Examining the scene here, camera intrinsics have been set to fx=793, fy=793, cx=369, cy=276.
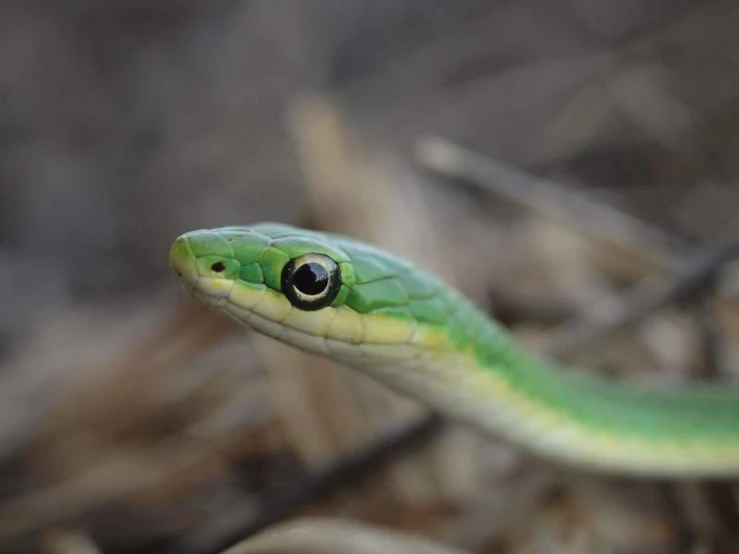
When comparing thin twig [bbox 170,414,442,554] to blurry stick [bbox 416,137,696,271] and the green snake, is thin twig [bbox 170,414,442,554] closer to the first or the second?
the green snake

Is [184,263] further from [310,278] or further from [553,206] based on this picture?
[553,206]

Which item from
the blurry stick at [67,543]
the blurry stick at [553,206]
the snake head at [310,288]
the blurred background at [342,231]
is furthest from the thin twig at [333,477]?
the blurry stick at [553,206]

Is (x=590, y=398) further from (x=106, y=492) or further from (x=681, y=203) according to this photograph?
(x=681, y=203)

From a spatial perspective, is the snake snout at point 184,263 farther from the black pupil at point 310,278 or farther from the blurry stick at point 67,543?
the blurry stick at point 67,543

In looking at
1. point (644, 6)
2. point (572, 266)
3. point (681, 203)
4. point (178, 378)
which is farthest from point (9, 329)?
point (644, 6)

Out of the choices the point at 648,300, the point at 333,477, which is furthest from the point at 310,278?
the point at 648,300

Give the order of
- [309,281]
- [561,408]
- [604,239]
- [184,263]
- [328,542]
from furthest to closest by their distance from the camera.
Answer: [604,239] → [561,408] → [309,281] → [184,263] → [328,542]
